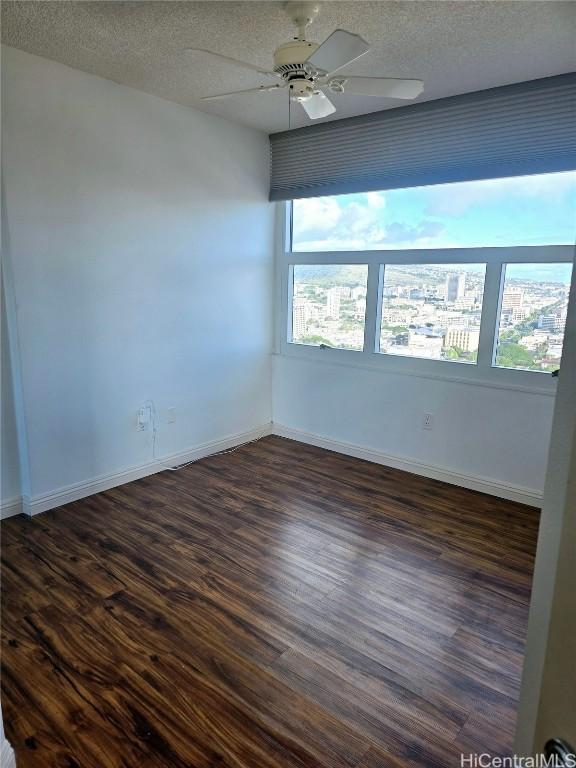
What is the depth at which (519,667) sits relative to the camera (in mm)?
1912

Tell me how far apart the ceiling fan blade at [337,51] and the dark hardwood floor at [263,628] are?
2350 millimetres

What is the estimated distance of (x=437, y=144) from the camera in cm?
329

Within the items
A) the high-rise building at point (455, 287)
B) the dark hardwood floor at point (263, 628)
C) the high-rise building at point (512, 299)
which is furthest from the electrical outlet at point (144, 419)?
the high-rise building at point (512, 299)

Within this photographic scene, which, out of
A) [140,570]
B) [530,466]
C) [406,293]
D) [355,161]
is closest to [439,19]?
[355,161]

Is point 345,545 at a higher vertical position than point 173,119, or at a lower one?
lower

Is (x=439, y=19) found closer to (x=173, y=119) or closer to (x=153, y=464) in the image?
(x=173, y=119)

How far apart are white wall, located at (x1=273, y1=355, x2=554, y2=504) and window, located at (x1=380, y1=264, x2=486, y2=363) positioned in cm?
25

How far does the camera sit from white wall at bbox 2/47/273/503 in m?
2.81

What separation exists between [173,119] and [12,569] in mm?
3039

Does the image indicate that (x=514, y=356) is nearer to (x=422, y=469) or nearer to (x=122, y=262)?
(x=422, y=469)

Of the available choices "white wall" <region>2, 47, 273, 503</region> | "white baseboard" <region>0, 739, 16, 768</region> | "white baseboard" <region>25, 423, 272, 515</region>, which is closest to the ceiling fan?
"white wall" <region>2, 47, 273, 503</region>

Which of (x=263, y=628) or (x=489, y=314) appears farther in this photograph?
(x=489, y=314)

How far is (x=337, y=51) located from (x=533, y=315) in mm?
2093

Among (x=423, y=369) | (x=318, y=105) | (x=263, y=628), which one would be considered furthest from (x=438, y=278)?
(x=263, y=628)
